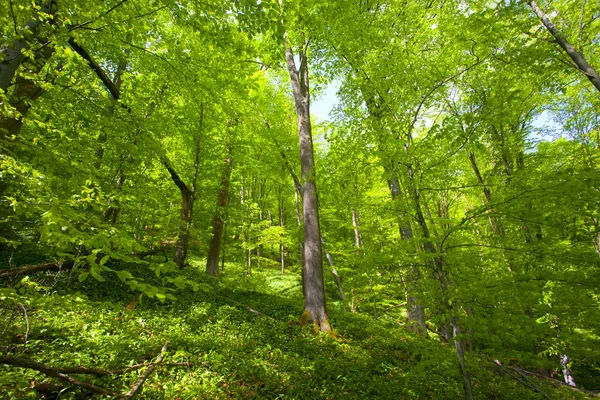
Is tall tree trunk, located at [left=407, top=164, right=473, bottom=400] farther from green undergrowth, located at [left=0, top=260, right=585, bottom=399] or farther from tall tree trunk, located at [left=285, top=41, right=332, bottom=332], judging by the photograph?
tall tree trunk, located at [left=285, top=41, right=332, bottom=332]

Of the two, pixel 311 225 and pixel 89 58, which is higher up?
pixel 89 58

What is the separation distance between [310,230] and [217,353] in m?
3.21

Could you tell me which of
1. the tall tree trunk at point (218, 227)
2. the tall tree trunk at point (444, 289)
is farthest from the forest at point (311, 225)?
the tall tree trunk at point (218, 227)

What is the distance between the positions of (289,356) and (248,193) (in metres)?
19.6

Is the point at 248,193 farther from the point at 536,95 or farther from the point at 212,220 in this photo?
the point at 536,95

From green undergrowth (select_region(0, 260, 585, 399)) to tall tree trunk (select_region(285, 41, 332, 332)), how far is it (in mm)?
502

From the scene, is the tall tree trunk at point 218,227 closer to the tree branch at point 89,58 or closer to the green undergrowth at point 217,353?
the green undergrowth at point 217,353

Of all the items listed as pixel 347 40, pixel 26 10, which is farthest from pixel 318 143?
pixel 26 10

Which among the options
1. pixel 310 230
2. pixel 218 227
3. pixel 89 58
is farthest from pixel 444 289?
pixel 218 227

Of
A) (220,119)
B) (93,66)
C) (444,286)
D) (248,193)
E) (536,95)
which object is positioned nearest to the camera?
(444,286)

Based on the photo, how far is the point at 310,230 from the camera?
6426 mm

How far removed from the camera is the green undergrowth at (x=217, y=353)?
324cm

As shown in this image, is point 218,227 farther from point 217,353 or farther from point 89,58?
point 217,353

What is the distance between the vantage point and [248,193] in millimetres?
23453
